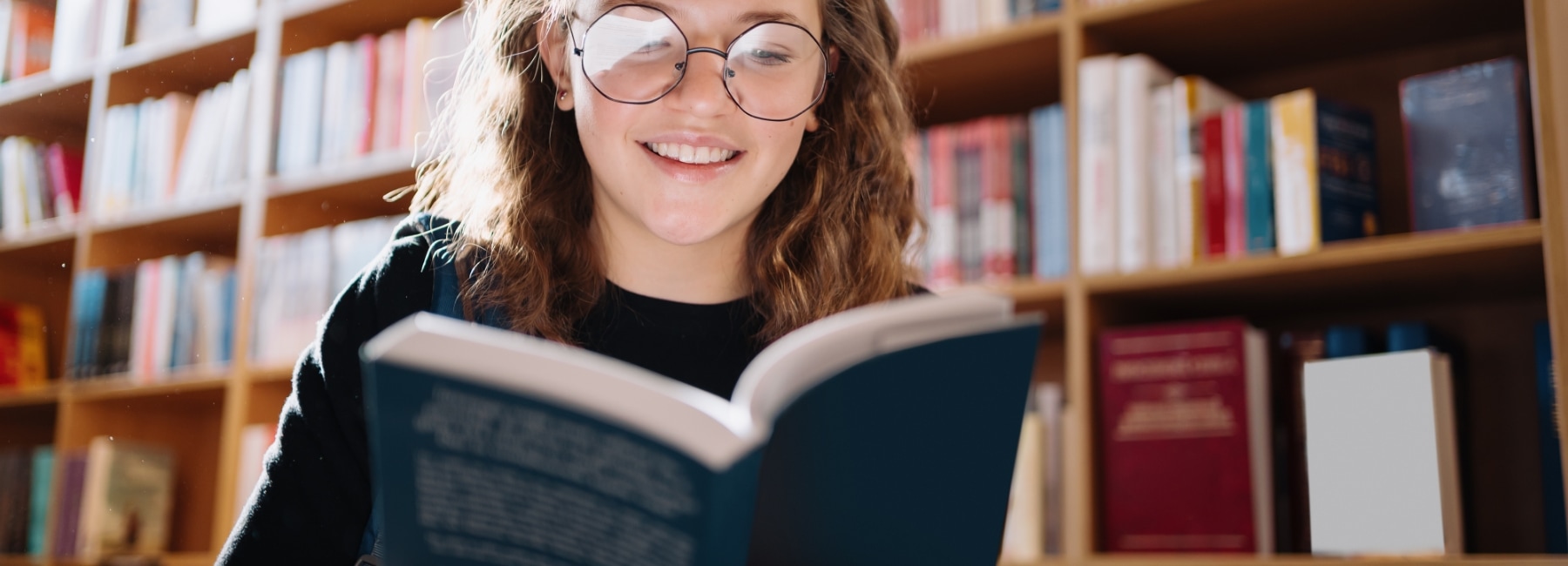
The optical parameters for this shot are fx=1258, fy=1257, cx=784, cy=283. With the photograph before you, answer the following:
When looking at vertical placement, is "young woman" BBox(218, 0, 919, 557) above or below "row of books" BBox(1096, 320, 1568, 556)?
above

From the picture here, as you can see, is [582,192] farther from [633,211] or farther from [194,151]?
[194,151]

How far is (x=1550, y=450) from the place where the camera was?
4.66 ft

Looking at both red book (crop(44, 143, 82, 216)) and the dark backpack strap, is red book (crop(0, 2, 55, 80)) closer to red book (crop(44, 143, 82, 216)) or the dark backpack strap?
red book (crop(44, 143, 82, 216))

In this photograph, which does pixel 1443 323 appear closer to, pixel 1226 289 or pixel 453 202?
pixel 1226 289

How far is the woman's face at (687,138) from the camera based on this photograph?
3.57ft

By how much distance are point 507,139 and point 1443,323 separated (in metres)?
1.25

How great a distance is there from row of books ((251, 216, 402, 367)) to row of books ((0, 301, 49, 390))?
566 mm

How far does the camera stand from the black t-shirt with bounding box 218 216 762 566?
0.95m

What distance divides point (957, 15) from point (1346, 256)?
0.68 meters

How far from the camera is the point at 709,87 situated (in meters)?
1.10

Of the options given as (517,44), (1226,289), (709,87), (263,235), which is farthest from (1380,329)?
(263,235)

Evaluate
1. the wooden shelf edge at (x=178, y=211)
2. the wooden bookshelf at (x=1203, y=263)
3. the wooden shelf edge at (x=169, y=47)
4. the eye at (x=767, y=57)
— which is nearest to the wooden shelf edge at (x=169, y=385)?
the wooden bookshelf at (x=1203, y=263)

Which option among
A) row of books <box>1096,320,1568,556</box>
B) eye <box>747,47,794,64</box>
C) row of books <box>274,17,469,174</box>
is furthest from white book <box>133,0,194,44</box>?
row of books <box>1096,320,1568,556</box>

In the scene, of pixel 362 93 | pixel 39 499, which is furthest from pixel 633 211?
pixel 362 93
